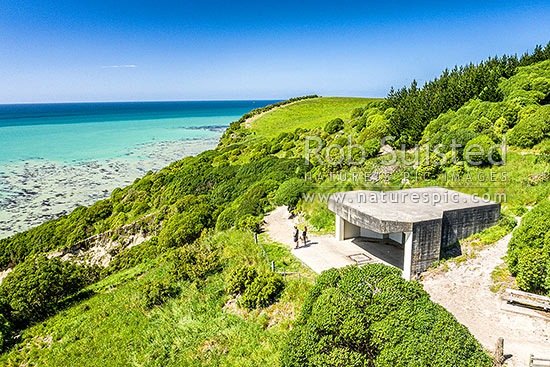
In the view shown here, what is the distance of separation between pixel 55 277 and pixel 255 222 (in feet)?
33.7

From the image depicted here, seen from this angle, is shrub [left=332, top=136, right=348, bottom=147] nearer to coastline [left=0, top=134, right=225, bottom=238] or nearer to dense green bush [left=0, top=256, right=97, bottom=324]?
dense green bush [left=0, top=256, right=97, bottom=324]

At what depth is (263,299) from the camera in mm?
11938

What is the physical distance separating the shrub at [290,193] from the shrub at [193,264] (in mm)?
6948

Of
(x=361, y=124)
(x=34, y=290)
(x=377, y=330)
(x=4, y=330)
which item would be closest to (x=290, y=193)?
(x=34, y=290)

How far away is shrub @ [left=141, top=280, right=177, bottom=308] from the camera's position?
532 inches

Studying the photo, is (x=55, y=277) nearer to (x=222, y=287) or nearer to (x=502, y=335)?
(x=222, y=287)

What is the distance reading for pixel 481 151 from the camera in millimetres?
21984

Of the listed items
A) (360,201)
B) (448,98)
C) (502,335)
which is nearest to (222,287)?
(360,201)

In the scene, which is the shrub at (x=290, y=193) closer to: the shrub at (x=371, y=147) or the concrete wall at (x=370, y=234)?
the concrete wall at (x=370, y=234)

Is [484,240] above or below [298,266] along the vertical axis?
above

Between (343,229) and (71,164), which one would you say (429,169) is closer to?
(343,229)

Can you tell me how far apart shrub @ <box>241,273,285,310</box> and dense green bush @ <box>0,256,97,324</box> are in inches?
395

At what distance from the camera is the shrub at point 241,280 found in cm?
1289

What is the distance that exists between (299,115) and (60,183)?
143 feet
